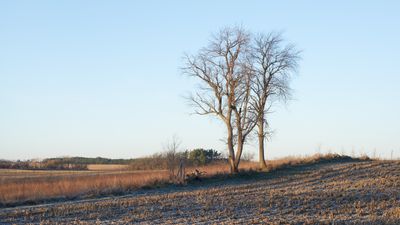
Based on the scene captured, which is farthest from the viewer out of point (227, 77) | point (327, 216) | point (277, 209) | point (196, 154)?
point (196, 154)

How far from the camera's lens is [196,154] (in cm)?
6431

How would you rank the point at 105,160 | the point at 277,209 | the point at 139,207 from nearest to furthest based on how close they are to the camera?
1. the point at 277,209
2. the point at 139,207
3. the point at 105,160

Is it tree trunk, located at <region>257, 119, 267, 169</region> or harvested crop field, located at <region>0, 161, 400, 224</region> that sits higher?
tree trunk, located at <region>257, 119, 267, 169</region>

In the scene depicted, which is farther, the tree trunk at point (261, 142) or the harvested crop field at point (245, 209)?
the tree trunk at point (261, 142)

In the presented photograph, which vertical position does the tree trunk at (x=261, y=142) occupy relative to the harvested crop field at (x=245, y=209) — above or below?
above

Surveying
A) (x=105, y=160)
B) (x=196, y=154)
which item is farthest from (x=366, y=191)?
(x=105, y=160)

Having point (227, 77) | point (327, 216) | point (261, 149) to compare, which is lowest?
point (327, 216)

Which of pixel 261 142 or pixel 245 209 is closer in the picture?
pixel 245 209

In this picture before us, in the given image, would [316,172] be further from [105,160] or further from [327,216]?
[105,160]

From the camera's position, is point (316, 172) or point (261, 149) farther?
point (261, 149)

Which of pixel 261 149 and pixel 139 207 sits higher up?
pixel 261 149

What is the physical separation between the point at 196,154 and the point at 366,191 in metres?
40.5

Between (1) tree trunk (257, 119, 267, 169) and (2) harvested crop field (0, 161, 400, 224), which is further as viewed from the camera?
(1) tree trunk (257, 119, 267, 169)

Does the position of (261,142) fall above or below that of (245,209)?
above
